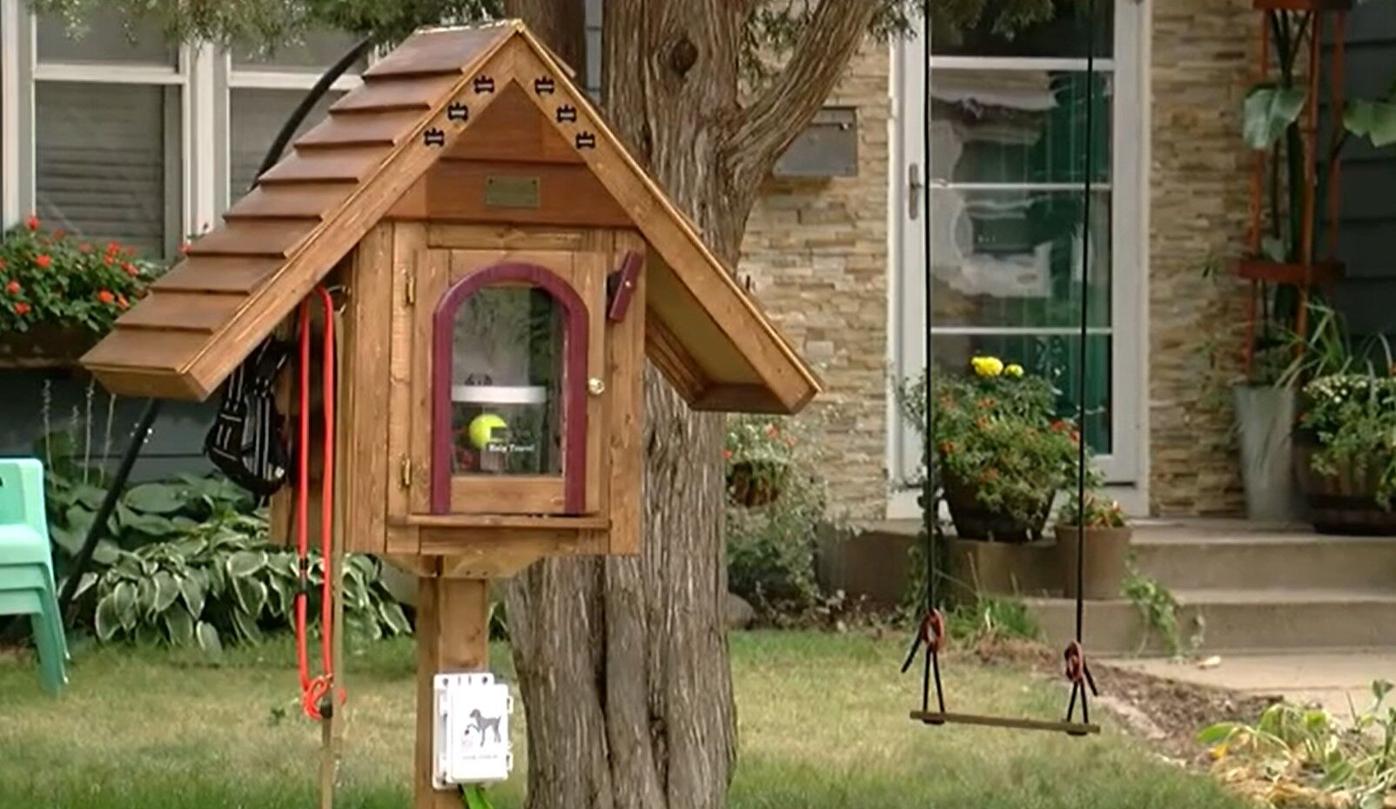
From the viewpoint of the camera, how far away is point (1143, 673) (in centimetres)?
973

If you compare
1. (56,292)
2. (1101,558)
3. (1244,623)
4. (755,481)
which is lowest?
(1244,623)

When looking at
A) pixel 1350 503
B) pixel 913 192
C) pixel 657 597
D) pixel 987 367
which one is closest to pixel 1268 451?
pixel 1350 503

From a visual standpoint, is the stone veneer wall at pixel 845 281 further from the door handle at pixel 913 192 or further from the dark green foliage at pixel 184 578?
the dark green foliage at pixel 184 578

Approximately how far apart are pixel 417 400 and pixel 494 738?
1.88 ft

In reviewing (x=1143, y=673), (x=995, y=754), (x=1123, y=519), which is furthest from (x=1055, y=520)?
(x=995, y=754)

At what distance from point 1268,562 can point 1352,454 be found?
568 mm

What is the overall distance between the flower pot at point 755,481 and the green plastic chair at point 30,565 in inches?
108

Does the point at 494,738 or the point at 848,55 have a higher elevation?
the point at 848,55

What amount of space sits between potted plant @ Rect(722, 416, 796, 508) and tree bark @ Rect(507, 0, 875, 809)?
455 centimetres

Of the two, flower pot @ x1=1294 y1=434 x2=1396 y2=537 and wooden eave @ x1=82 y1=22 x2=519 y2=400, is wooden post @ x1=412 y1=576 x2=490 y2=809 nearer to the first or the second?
wooden eave @ x1=82 y1=22 x2=519 y2=400

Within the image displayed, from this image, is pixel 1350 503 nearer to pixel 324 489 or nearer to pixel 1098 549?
pixel 1098 549

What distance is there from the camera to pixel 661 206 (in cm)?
457

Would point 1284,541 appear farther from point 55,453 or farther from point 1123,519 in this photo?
point 55,453

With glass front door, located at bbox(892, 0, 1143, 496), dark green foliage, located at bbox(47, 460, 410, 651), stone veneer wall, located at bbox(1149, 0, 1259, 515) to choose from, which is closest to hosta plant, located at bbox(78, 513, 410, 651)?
dark green foliage, located at bbox(47, 460, 410, 651)
